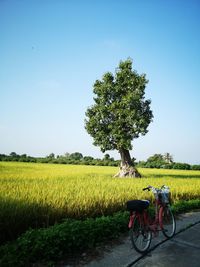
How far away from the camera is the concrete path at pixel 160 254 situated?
4875 millimetres

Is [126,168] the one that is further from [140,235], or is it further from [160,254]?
[160,254]

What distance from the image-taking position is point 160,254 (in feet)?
17.8

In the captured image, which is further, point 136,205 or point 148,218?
point 148,218

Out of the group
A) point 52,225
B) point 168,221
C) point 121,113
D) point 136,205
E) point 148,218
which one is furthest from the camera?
point 121,113

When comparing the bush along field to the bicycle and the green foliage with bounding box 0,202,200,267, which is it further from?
the bicycle

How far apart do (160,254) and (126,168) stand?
20832 mm

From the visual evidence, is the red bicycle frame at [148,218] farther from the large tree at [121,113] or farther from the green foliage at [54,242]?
the large tree at [121,113]

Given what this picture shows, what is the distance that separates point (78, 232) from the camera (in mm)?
5629

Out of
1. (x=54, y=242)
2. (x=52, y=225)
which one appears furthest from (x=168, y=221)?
(x=54, y=242)

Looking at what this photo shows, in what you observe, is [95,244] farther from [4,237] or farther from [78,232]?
[4,237]

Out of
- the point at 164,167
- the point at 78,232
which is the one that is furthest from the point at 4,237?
the point at 164,167

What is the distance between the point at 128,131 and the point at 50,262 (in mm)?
21258

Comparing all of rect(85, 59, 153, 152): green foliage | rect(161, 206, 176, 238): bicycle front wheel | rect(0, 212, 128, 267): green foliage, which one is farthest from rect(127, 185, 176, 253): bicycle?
rect(85, 59, 153, 152): green foliage

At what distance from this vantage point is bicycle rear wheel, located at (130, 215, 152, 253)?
5.44 meters
